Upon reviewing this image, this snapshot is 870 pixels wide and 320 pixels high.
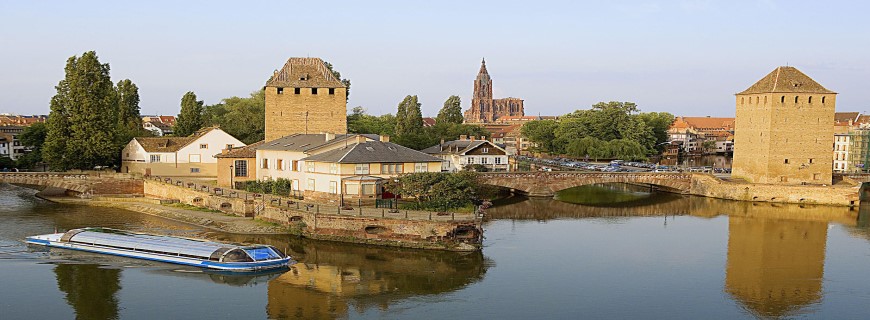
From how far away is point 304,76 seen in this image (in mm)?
61500

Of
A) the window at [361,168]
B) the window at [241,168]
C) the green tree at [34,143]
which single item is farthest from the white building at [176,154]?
the window at [361,168]

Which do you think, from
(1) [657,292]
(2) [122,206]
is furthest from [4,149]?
(1) [657,292]

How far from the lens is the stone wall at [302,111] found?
60.9 meters

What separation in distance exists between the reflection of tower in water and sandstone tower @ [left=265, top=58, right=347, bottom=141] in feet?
104

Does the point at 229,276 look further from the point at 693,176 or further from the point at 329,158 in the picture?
the point at 693,176

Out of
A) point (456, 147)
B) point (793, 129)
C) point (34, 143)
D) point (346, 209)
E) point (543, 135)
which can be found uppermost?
point (793, 129)

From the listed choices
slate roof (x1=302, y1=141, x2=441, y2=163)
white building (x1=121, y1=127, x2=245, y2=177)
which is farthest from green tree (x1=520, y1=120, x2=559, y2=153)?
slate roof (x1=302, y1=141, x2=441, y2=163)

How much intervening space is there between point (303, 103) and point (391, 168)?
62.5ft

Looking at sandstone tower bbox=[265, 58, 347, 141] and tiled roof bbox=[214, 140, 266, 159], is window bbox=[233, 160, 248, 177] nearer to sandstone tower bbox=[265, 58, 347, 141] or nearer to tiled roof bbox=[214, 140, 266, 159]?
tiled roof bbox=[214, 140, 266, 159]

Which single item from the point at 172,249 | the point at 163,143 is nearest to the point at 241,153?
the point at 163,143

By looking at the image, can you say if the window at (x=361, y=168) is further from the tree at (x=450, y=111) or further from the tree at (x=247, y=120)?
the tree at (x=450, y=111)

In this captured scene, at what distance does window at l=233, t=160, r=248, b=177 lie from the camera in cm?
5305

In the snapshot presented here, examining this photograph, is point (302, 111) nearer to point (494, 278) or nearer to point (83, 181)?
point (83, 181)

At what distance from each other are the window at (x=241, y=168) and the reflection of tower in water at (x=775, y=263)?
32.5 m
